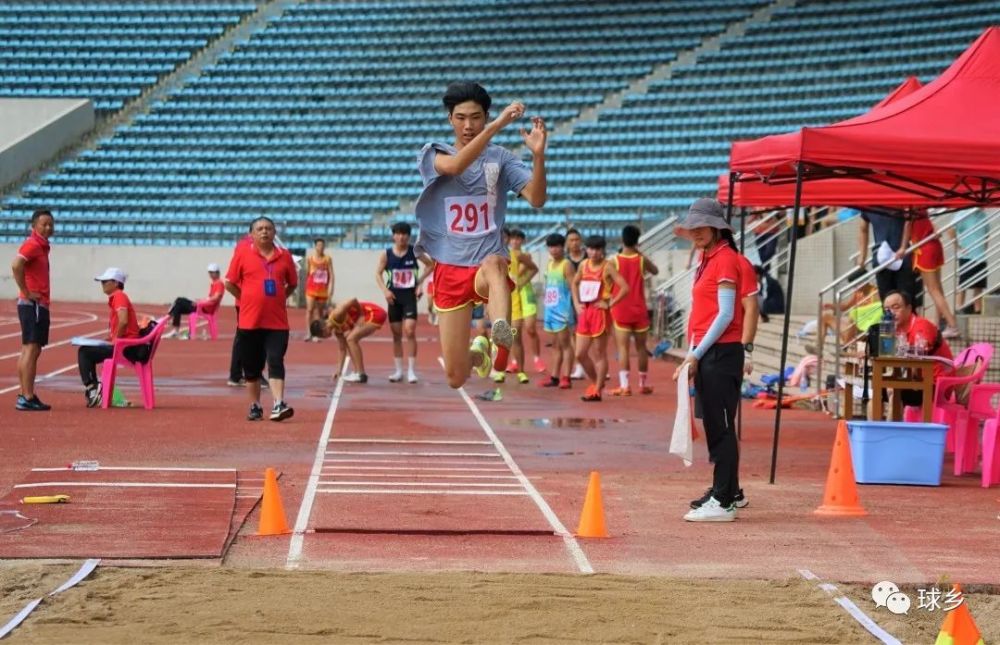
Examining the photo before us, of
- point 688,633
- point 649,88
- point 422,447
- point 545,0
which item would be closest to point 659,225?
point 649,88

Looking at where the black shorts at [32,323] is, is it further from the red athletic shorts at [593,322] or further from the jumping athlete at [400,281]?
the red athletic shorts at [593,322]

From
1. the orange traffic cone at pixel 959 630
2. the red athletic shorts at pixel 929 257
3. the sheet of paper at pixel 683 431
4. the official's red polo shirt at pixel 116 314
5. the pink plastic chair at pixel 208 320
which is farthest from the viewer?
the pink plastic chair at pixel 208 320

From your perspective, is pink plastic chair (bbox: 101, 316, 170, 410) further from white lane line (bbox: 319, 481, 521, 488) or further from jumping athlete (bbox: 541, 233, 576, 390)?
white lane line (bbox: 319, 481, 521, 488)

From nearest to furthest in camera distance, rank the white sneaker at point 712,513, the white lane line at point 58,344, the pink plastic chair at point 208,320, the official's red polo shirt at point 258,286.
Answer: the white sneaker at point 712,513 < the official's red polo shirt at point 258,286 < the white lane line at point 58,344 < the pink plastic chair at point 208,320

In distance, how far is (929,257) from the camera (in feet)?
47.5

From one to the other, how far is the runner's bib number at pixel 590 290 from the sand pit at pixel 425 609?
976 centimetres

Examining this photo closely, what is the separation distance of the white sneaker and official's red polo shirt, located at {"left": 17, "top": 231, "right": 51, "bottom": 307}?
303 inches

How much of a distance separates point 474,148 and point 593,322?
902 centimetres

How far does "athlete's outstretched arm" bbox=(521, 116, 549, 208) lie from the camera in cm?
789

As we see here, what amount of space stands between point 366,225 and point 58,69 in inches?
481

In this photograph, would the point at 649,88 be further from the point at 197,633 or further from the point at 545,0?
the point at 197,633

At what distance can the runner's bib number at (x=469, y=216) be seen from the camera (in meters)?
8.38

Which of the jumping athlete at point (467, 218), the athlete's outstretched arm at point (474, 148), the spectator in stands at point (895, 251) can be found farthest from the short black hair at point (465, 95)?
the spectator in stands at point (895, 251)

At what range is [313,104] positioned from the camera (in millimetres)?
40906
